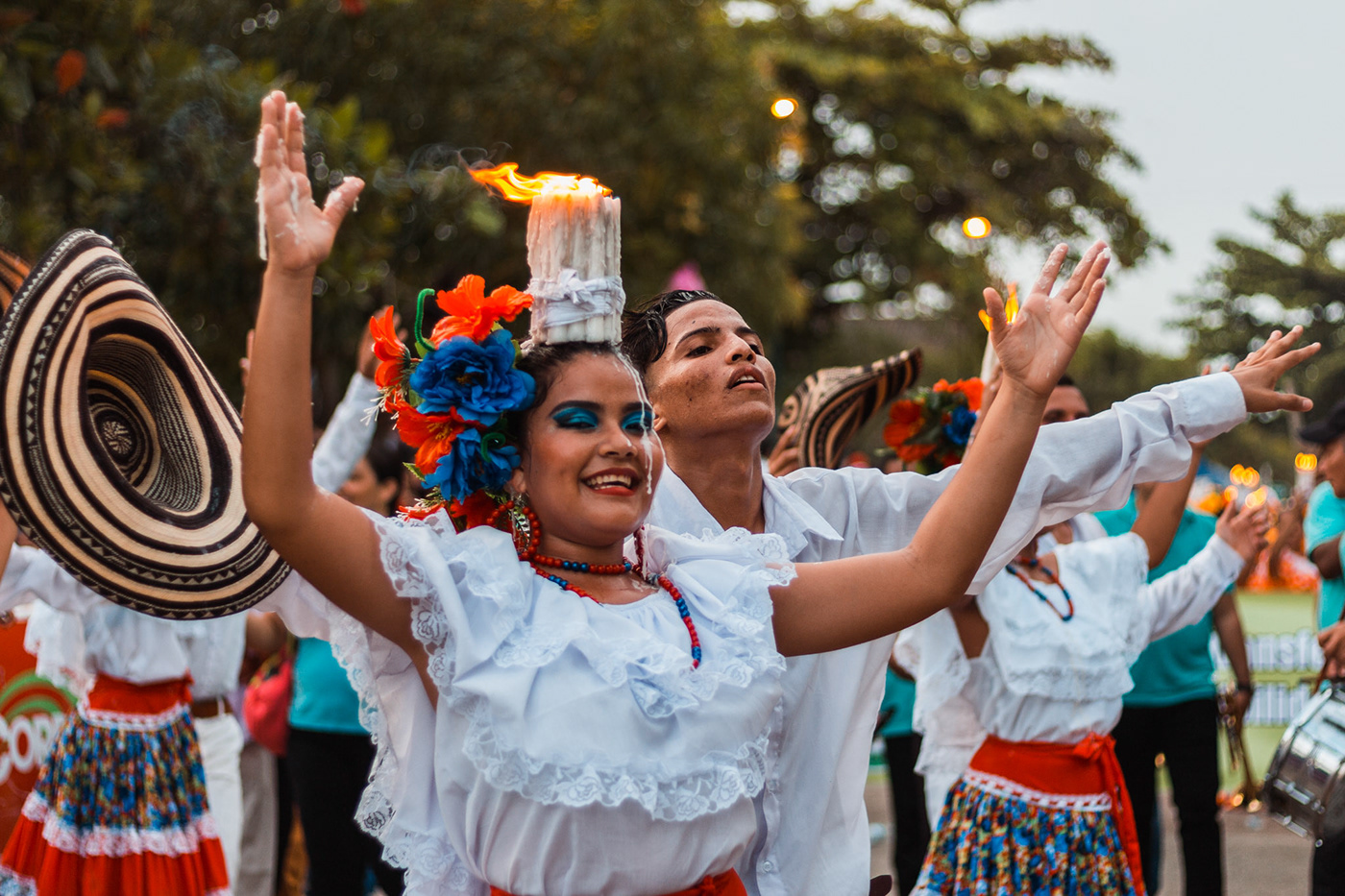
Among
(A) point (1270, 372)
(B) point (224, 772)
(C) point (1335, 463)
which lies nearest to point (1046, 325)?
(A) point (1270, 372)

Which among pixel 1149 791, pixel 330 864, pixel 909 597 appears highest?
pixel 909 597

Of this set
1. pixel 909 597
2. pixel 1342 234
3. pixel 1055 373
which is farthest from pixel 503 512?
pixel 1342 234

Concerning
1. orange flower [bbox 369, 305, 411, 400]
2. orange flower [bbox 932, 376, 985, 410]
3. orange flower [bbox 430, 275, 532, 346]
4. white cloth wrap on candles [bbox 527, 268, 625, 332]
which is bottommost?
orange flower [bbox 369, 305, 411, 400]

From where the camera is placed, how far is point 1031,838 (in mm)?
3768

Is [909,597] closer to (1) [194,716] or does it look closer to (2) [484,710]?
(2) [484,710]

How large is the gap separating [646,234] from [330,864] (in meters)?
7.31

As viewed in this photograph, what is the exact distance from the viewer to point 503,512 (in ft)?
7.22

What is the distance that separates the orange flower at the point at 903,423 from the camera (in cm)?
414

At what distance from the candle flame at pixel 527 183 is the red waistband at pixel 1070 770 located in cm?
234

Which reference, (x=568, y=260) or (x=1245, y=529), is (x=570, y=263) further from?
(x=1245, y=529)

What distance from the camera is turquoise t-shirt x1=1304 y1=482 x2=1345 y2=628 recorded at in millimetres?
5238

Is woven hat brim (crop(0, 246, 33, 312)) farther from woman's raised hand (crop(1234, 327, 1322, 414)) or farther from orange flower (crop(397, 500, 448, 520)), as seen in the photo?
woman's raised hand (crop(1234, 327, 1322, 414))

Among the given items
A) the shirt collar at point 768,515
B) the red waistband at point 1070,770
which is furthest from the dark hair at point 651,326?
the red waistband at point 1070,770

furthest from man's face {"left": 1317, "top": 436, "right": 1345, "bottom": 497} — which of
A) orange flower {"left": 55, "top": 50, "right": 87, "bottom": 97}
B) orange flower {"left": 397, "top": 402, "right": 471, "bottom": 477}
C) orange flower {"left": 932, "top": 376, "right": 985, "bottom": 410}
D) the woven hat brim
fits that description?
orange flower {"left": 55, "top": 50, "right": 87, "bottom": 97}
